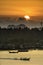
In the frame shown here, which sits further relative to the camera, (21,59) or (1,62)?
(21,59)

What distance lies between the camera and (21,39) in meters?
1.83

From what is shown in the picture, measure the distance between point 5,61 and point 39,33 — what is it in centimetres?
40

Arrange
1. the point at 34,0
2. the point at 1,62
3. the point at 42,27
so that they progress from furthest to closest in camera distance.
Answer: the point at 42,27
the point at 1,62
the point at 34,0

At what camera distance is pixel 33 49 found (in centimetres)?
175

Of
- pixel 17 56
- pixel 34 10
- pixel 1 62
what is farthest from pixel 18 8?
pixel 17 56

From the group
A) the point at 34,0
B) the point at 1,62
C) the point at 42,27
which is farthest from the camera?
the point at 42,27

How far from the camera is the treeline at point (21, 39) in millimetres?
1717

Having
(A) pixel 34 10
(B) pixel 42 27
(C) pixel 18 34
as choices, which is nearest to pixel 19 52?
(C) pixel 18 34

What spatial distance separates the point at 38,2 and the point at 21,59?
0.93 metres

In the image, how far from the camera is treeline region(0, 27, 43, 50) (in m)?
1.72

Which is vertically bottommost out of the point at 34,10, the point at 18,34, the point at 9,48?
the point at 9,48

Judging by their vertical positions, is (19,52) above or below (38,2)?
below

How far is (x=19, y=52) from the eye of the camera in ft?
5.72

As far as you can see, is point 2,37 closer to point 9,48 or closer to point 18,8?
point 9,48
